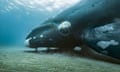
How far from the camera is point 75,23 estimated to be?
2.50 metres

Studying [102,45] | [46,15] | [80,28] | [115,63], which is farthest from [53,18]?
[115,63]

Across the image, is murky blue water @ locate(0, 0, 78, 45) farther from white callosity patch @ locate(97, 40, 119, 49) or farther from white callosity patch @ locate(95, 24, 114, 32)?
white callosity patch @ locate(97, 40, 119, 49)

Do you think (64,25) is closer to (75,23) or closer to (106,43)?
(75,23)

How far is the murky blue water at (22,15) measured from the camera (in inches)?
101

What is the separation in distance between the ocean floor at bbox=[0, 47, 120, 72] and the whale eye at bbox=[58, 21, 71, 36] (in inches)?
9.6

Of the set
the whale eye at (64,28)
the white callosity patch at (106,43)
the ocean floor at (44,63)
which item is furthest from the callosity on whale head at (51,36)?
the white callosity patch at (106,43)

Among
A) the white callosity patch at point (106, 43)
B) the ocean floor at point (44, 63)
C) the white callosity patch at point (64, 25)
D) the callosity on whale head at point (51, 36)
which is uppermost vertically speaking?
the white callosity patch at point (64, 25)

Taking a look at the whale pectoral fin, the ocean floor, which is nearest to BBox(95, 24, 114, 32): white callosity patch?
the whale pectoral fin

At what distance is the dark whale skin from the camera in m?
2.45

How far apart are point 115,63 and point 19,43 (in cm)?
107

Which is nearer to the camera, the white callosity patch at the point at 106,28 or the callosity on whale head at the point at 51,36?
the white callosity patch at the point at 106,28

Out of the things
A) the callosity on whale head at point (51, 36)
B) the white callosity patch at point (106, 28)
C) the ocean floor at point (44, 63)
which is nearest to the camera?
the ocean floor at point (44, 63)

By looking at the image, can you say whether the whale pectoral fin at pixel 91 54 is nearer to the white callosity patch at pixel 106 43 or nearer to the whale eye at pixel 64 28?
the white callosity patch at pixel 106 43

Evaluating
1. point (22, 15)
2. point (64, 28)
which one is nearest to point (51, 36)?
point (64, 28)
